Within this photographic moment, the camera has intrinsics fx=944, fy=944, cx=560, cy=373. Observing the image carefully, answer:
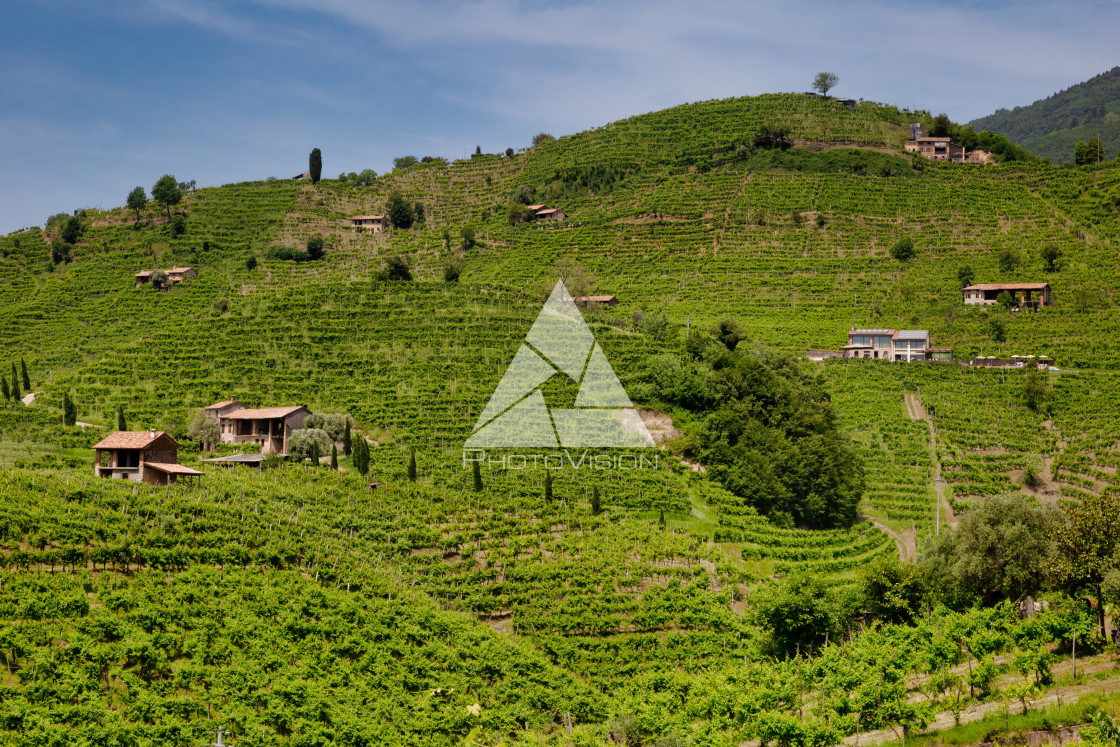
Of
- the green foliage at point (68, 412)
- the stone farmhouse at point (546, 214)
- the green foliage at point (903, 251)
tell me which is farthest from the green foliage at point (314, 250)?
the green foliage at point (903, 251)

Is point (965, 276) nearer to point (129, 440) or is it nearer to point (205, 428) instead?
point (205, 428)

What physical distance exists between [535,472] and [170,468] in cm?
1599

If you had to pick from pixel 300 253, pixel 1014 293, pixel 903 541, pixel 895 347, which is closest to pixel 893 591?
pixel 903 541

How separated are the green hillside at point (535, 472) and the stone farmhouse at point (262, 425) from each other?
80.2 inches

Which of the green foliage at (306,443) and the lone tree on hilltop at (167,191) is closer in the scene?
the green foliage at (306,443)

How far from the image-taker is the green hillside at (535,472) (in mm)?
26359

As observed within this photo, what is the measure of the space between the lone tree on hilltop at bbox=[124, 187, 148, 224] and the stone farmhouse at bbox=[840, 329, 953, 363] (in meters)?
73.1

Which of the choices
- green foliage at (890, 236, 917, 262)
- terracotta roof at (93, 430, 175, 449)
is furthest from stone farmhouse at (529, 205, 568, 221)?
terracotta roof at (93, 430, 175, 449)

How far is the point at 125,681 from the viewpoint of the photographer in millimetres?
24000

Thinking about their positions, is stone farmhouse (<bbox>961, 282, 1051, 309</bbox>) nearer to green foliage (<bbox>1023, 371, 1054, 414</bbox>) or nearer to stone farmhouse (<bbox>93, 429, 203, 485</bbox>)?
green foliage (<bbox>1023, 371, 1054, 414</bbox>)

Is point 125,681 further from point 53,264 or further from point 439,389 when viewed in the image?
point 53,264

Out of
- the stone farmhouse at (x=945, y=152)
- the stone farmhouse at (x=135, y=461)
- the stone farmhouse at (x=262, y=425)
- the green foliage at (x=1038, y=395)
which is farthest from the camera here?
the stone farmhouse at (x=945, y=152)

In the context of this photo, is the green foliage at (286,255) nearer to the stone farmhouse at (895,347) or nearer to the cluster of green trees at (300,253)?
the cluster of green trees at (300,253)

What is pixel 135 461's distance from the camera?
38.5m
